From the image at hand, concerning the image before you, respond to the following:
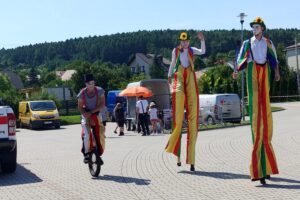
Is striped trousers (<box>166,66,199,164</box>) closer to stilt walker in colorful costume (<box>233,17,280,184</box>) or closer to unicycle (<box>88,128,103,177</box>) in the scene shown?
unicycle (<box>88,128,103,177</box>)

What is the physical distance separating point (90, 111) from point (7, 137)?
172 centimetres

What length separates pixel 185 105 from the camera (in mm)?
10562

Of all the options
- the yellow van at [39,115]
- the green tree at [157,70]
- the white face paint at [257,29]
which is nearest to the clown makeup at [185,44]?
the white face paint at [257,29]

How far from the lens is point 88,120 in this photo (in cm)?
1037

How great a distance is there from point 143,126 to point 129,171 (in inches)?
482

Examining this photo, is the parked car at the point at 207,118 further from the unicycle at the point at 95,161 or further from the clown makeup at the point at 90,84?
the unicycle at the point at 95,161

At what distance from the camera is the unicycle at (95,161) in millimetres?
9952

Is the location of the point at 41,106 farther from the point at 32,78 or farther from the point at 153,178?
the point at 32,78

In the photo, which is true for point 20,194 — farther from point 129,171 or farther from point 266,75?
point 266,75

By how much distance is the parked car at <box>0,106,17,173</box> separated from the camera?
10.4 m

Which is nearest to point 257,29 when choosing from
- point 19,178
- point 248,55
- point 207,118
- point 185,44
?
point 248,55

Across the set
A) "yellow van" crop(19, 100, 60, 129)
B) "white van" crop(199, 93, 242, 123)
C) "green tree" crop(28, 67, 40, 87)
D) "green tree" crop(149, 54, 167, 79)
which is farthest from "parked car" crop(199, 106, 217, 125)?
"green tree" crop(28, 67, 40, 87)

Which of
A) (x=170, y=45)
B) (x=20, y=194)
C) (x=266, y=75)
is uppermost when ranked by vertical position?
(x=170, y=45)

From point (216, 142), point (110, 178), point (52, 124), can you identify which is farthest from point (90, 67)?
point (110, 178)
